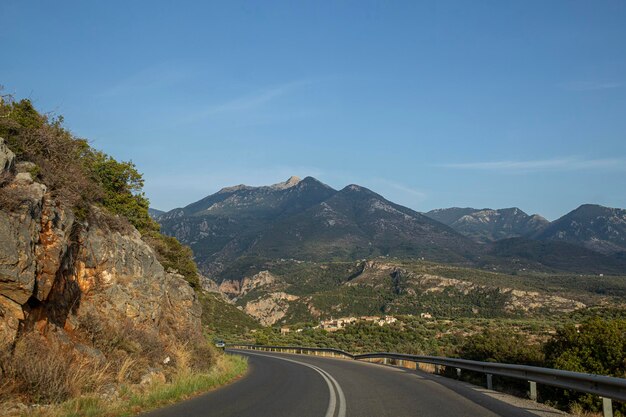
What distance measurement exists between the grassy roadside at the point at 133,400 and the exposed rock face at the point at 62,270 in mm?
1887

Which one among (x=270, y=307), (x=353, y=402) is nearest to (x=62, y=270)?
(x=353, y=402)

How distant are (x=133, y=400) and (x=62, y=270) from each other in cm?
399

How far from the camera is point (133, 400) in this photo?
10.5 m

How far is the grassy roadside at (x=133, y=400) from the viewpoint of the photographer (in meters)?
8.71

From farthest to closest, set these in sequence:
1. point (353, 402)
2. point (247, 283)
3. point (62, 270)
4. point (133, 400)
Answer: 1. point (247, 283)
2. point (62, 270)
3. point (353, 402)
4. point (133, 400)

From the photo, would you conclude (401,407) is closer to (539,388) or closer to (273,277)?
(539,388)

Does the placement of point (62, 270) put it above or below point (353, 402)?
above

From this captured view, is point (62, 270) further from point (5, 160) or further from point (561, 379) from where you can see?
point (561, 379)

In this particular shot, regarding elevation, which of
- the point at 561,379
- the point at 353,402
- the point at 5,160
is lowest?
the point at 353,402

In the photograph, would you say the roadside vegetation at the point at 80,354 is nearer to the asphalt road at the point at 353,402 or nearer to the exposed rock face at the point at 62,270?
the exposed rock face at the point at 62,270

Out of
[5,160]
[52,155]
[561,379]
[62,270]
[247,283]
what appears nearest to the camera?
[561,379]

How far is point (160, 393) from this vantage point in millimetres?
11648

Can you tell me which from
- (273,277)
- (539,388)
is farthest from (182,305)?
(273,277)

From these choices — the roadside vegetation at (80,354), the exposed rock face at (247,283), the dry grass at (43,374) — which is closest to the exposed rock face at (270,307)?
the exposed rock face at (247,283)
